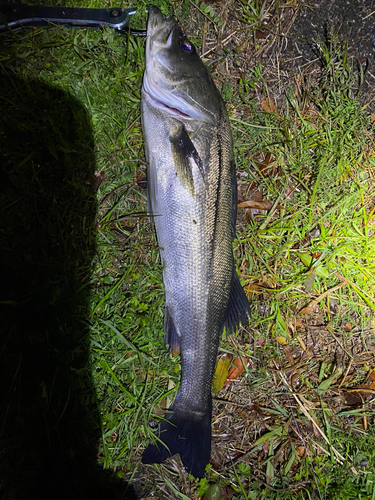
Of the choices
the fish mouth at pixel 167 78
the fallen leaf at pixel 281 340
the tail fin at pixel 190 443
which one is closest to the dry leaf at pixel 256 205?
the fish mouth at pixel 167 78

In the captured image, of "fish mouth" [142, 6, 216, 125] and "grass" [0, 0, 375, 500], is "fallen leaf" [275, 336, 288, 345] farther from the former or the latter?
"fish mouth" [142, 6, 216, 125]

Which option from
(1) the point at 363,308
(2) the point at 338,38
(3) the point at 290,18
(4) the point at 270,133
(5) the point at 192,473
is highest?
(3) the point at 290,18

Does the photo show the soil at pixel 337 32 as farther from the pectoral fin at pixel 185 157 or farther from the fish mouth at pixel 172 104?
the pectoral fin at pixel 185 157

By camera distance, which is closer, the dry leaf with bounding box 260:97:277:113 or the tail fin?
the tail fin

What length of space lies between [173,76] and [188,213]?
102 centimetres

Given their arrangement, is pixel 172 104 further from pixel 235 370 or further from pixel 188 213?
pixel 235 370

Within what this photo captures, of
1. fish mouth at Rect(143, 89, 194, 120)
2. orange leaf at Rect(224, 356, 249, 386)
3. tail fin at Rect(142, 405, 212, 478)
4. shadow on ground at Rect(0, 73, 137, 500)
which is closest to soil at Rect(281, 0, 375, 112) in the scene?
fish mouth at Rect(143, 89, 194, 120)

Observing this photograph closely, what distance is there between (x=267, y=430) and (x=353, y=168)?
2.54 m

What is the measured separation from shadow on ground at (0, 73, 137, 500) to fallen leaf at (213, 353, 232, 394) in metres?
1.01

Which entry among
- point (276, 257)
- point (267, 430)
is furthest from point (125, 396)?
point (276, 257)

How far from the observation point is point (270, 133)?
2840 mm

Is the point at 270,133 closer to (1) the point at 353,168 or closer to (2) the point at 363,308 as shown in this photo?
(1) the point at 353,168

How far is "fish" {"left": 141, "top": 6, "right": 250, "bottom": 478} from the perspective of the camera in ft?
7.30

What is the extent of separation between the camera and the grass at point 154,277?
7.52ft
